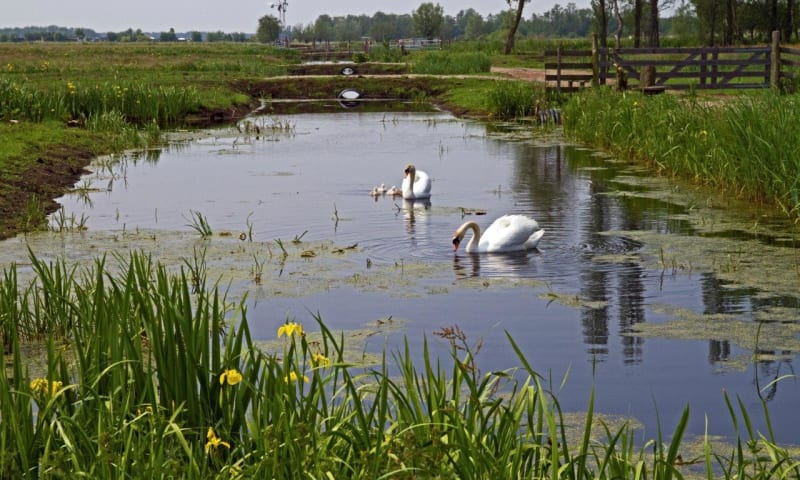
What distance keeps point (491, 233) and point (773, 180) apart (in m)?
4.02

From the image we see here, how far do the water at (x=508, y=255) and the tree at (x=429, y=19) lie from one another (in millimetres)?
116334

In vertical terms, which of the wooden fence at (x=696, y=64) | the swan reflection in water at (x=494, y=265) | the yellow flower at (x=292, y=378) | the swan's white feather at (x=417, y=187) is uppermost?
the wooden fence at (x=696, y=64)

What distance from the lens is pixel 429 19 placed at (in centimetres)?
14362

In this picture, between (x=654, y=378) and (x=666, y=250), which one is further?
(x=666, y=250)

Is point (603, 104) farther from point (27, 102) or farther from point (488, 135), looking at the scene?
point (27, 102)

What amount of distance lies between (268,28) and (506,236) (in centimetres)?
14693

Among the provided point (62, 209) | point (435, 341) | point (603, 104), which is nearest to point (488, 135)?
point (603, 104)

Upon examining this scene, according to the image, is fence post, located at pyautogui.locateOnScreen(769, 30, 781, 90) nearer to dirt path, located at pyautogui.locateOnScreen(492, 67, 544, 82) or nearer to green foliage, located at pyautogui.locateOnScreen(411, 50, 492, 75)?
dirt path, located at pyautogui.locateOnScreen(492, 67, 544, 82)

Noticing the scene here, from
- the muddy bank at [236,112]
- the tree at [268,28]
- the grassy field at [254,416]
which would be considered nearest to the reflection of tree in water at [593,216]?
the grassy field at [254,416]

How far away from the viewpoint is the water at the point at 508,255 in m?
8.77

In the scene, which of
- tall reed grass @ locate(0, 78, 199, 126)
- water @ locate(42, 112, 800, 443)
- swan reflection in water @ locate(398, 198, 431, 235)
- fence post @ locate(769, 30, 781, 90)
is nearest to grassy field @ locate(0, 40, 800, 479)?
water @ locate(42, 112, 800, 443)

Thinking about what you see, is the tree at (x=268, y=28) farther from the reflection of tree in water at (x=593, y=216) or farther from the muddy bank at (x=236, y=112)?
the reflection of tree in water at (x=593, y=216)

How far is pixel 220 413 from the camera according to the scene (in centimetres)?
638

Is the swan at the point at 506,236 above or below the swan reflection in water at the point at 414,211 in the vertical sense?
above
